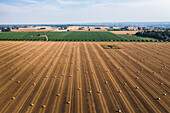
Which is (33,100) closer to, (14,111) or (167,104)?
(14,111)

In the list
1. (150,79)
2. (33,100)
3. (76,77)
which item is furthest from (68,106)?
(150,79)

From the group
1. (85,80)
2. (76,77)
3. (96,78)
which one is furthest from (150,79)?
(76,77)

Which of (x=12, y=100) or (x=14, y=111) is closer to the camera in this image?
(x=14, y=111)

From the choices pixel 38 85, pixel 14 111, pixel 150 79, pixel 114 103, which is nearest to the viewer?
pixel 14 111

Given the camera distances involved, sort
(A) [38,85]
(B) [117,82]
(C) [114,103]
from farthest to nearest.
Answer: (B) [117,82]
(A) [38,85]
(C) [114,103]

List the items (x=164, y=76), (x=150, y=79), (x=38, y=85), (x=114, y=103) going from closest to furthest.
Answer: (x=114, y=103) < (x=38, y=85) < (x=150, y=79) < (x=164, y=76)

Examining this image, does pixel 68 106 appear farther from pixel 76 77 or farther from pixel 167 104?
pixel 167 104

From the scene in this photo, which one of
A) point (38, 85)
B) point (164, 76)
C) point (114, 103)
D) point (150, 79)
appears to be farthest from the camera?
point (164, 76)

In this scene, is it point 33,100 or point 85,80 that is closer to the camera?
point 33,100
